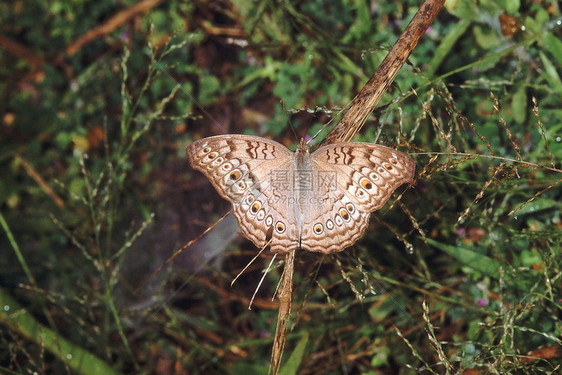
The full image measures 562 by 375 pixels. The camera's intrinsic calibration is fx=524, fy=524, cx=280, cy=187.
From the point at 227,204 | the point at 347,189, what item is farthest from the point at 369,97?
the point at 227,204

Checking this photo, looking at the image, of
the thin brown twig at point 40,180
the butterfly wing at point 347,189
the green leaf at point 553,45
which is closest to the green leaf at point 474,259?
the butterfly wing at point 347,189

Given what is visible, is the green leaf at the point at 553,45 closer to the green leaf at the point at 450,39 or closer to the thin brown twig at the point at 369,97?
the green leaf at the point at 450,39

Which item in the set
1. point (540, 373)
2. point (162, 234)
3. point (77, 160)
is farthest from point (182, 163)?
point (540, 373)

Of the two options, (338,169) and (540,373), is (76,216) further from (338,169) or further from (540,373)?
(540,373)

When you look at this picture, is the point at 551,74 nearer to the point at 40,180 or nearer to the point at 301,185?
the point at 301,185

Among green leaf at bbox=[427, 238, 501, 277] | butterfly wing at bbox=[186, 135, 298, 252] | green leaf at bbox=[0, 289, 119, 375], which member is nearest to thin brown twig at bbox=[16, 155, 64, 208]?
green leaf at bbox=[0, 289, 119, 375]

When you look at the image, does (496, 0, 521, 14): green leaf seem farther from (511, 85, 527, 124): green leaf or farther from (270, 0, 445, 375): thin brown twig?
(270, 0, 445, 375): thin brown twig
